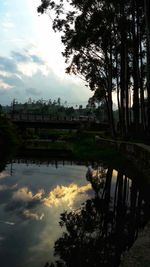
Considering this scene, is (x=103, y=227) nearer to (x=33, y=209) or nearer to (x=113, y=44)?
(x=33, y=209)

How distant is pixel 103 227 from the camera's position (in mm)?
11781

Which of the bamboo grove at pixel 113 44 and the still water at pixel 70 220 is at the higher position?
the bamboo grove at pixel 113 44

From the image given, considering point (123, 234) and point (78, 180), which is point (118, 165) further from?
point (123, 234)

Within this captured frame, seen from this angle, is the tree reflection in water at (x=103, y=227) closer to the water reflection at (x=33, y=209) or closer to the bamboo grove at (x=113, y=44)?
the water reflection at (x=33, y=209)

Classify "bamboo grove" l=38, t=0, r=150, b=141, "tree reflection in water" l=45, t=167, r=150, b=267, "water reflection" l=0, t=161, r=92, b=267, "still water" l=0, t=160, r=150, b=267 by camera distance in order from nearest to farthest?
"tree reflection in water" l=45, t=167, r=150, b=267
"still water" l=0, t=160, r=150, b=267
"water reflection" l=0, t=161, r=92, b=267
"bamboo grove" l=38, t=0, r=150, b=141

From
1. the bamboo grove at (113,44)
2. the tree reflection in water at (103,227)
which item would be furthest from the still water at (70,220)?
the bamboo grove at (113,44)

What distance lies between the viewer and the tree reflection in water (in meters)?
9.23

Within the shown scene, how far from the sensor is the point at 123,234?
11.1 meters

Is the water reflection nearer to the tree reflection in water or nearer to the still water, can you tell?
the still water

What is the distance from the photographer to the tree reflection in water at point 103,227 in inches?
363

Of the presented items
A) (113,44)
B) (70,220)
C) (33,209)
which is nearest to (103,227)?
(70,220)

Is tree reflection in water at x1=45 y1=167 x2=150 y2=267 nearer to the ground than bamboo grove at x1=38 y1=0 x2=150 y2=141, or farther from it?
nearer to the ground

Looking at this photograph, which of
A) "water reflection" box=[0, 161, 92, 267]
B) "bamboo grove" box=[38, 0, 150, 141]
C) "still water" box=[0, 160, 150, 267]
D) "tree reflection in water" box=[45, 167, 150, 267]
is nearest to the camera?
"tree reflection in water" box=[45, 167, 150, 267]

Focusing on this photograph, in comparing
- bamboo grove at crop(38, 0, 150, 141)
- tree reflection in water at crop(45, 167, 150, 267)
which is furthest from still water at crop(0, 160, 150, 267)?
bamboo grove at crop(38, 0, 150, 141)
